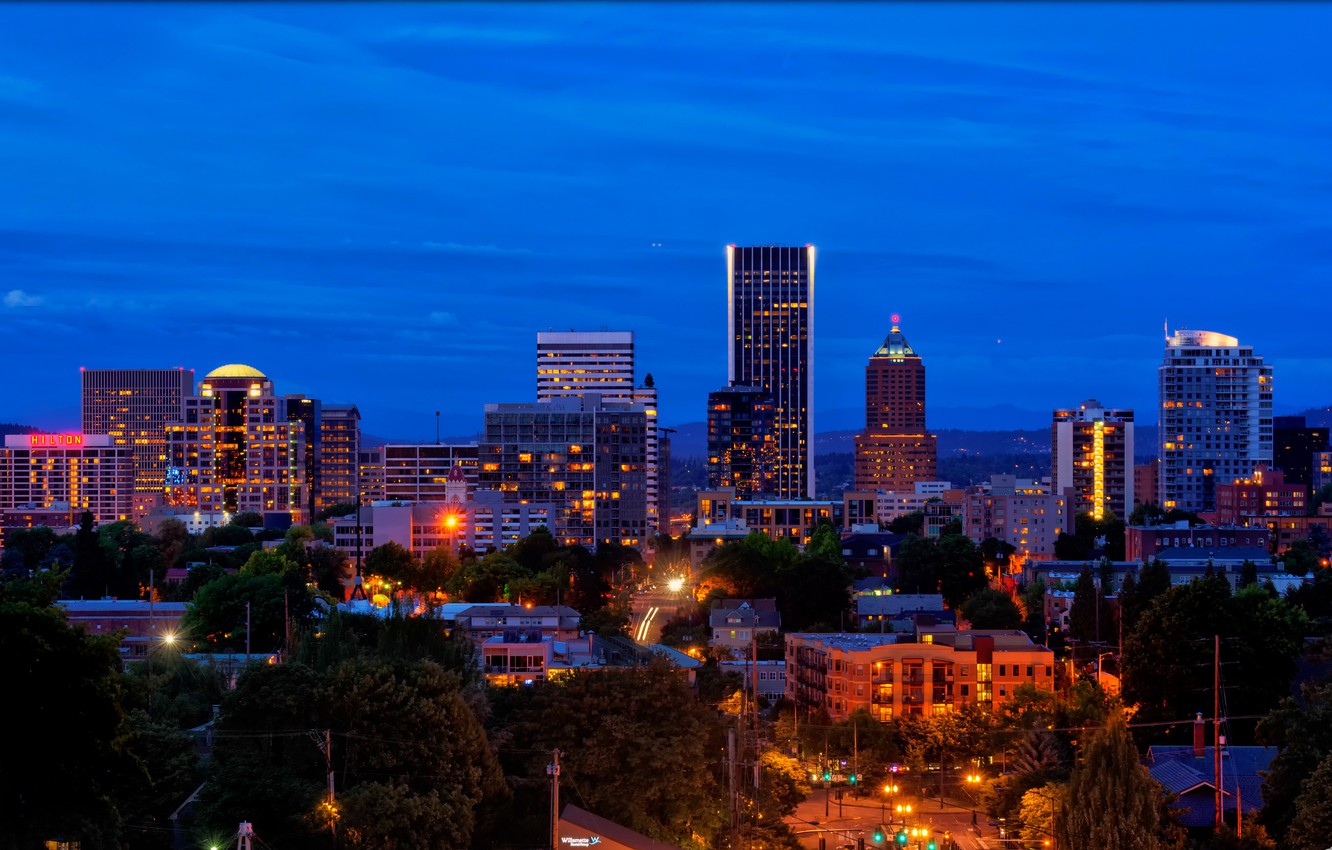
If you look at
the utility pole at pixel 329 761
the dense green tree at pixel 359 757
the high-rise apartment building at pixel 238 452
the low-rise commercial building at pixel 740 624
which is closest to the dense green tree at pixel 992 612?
the low-rise commercial building at pixel 740 624

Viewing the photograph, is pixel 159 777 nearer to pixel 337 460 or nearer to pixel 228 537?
pixel 228 537

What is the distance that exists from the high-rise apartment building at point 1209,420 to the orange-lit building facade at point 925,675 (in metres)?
115

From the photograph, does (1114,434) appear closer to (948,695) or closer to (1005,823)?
(948,695)

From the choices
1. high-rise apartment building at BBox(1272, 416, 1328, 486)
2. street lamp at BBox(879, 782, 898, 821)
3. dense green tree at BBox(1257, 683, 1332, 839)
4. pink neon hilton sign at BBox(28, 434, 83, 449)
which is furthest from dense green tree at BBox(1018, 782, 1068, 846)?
pink neon hilton sign at BBox(28, 434, 83, 449)

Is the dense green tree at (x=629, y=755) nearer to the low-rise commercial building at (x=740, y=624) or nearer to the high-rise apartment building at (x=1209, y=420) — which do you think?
the low-rise commercial building at (x=740, y=624)

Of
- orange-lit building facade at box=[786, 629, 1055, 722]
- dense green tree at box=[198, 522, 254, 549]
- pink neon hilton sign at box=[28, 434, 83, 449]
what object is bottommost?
orange-lit building facade at box=[786, 629, 1055, 722]

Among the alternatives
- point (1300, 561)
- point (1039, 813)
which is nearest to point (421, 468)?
point (1300, 561)

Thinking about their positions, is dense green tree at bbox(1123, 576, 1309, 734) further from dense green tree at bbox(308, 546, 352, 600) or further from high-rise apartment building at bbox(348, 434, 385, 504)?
high-rise apartment building at bbox(348, 434, 385, 504)

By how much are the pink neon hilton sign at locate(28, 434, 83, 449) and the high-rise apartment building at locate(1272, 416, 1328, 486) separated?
443 ft

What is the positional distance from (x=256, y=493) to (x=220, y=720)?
146 meters

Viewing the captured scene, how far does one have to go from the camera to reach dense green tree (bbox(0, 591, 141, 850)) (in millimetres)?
24750

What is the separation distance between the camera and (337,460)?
614 ft

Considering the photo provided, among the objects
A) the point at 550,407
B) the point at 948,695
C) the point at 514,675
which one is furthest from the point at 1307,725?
the point at 550,407

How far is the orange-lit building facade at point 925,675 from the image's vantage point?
52.6 meters
